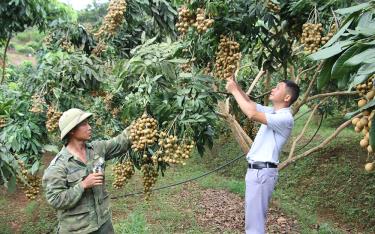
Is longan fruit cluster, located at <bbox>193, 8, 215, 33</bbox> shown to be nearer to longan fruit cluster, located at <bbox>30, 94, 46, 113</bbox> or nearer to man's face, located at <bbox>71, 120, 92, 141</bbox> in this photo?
man's face, located at <bbox>71, 120, 92, 141</bbox>

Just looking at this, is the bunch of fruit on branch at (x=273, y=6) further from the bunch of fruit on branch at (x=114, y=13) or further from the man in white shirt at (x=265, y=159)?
the bunch of fruit on branch at (x=114, y=13)

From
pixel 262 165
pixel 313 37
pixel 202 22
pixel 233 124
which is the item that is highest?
pixel 202 22

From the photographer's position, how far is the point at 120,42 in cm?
508

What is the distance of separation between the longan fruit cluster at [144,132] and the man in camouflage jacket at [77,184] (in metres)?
0.27

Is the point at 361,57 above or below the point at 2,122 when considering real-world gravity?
above

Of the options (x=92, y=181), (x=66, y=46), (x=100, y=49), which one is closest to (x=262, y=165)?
(x=92, y=181)

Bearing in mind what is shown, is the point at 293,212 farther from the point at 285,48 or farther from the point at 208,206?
the point at 285,48

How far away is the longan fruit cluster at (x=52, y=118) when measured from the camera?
3559 millimetres

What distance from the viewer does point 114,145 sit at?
288 centimetres

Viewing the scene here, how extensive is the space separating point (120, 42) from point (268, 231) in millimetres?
2969

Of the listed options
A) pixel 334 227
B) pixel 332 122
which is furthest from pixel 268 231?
pixel 332 122

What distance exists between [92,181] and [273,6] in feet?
5.27

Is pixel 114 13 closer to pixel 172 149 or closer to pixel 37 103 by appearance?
pixel 37 103

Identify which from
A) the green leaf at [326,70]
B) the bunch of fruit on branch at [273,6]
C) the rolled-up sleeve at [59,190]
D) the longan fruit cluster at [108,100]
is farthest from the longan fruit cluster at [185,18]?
the longan fruit cluster at [108,100]
